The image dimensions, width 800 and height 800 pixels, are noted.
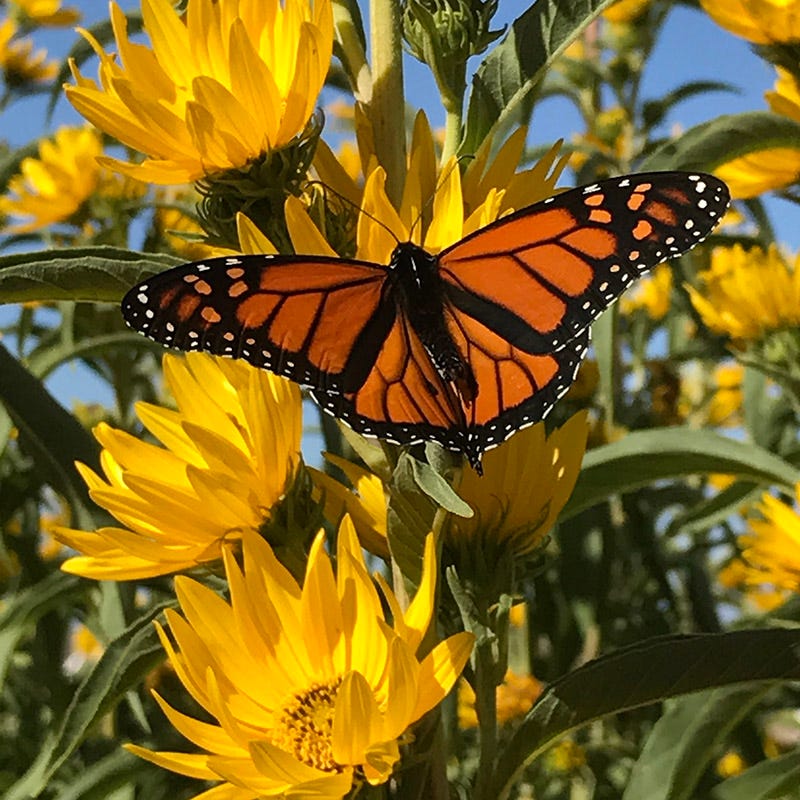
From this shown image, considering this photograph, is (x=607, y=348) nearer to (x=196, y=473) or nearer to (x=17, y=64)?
(x=196, y=473)

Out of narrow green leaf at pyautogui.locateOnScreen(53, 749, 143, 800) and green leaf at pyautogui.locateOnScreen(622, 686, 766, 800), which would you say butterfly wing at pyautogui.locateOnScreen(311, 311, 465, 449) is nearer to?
green leaf at pyautogui.locateOnScreen(622, 686, 766, 800)

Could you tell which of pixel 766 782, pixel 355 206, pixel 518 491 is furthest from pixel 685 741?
pixel 355 206

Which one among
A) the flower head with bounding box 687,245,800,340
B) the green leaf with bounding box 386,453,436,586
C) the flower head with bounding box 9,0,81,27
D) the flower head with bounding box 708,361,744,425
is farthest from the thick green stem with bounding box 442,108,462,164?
the flower head with bounding box 9,0,81,27

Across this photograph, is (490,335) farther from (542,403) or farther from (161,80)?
(161,80)

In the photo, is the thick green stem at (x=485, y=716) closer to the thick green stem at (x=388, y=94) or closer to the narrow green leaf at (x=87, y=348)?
the thick green stem at (x=388, y=94)

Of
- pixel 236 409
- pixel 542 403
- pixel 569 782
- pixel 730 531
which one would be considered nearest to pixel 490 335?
pixel 542 403
